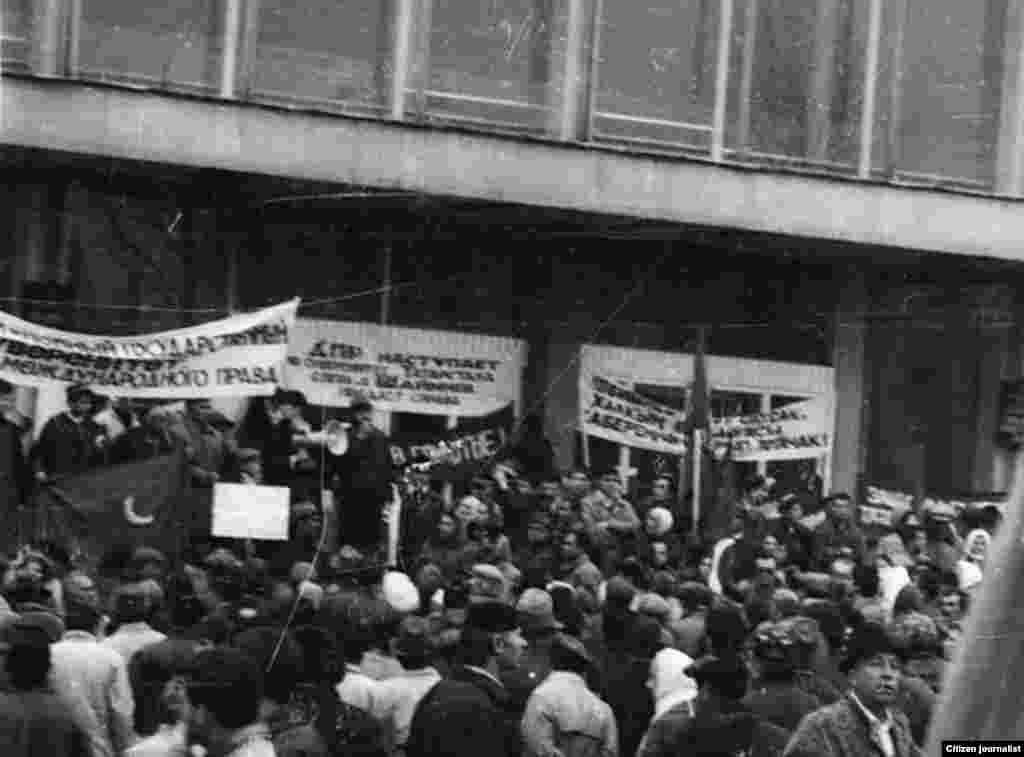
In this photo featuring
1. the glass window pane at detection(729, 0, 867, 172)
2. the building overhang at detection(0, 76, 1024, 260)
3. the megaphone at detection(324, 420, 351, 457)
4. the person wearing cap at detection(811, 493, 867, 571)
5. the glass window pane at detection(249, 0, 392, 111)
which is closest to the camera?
the megaphone at detection(324, 420, 351, 457)

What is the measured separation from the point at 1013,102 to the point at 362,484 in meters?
8.73

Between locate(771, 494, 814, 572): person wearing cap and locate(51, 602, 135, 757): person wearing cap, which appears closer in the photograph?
locate(51, 602, 135, 757): person wearing cap

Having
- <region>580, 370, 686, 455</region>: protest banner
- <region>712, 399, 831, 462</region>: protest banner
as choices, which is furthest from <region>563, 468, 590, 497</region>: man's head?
<region>580, 370, 686, 455</region>: protest banner

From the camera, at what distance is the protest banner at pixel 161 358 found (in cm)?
1479

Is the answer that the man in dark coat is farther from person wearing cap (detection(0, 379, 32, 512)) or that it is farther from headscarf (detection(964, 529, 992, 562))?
headscarf (detection(964, 529, 992, 562))

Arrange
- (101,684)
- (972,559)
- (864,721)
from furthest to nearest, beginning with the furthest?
1. (972,559)
2. (101,684)
3. (864,721)

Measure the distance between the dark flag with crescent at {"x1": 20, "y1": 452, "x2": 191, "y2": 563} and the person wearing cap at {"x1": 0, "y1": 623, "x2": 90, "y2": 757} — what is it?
737 cm

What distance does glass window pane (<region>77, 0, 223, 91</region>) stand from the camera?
1816 cm

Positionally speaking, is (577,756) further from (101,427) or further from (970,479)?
(970,479)

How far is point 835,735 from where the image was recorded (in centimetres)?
661

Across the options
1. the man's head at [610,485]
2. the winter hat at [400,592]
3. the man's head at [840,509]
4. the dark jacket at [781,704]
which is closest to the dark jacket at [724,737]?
the dark jacket at [781,704]

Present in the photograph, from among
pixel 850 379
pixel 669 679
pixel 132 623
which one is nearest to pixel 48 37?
pixel 850 379

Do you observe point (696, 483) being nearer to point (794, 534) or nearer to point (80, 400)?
point (794, 534)

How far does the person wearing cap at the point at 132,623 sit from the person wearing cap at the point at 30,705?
Answer: 1998mm
